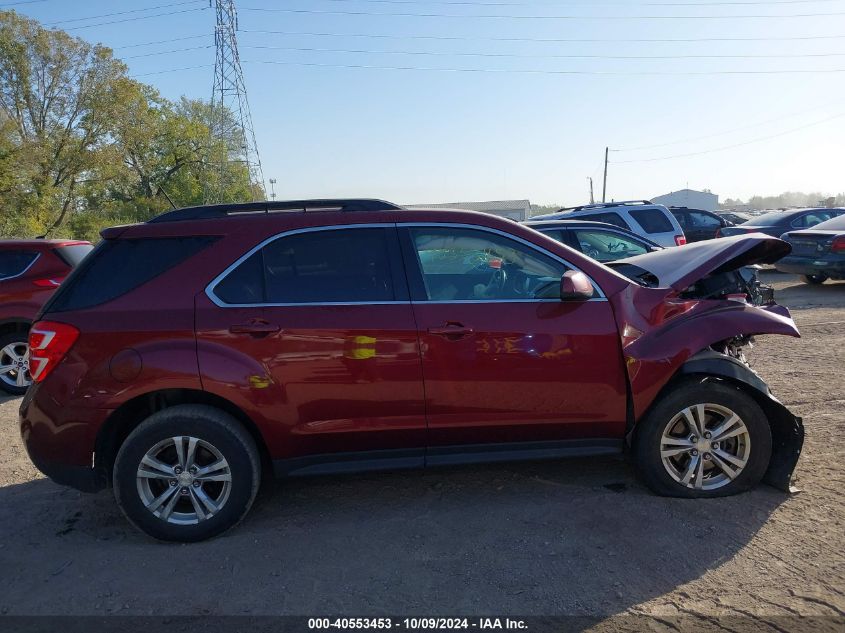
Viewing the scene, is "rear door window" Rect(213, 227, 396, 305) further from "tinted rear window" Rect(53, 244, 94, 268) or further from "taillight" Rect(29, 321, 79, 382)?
"tinted rear window" Rect(53, 244, 94, 268)

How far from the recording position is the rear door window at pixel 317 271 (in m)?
3.69

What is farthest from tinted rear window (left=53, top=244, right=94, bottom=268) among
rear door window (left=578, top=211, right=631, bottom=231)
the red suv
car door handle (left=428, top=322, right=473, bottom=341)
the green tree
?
the green tree

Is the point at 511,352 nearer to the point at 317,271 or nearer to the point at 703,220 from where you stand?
the point at 317,271

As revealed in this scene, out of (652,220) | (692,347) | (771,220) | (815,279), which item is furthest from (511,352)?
(771,220)

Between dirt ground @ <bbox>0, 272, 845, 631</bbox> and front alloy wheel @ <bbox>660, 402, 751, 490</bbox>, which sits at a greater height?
front alloy wheel @ <bbox>660, 402, 751, 490</bbox>

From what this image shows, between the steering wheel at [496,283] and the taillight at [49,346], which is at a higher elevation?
the steering wheel at [496,283]

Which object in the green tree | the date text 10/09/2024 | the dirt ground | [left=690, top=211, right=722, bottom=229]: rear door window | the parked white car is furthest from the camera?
the green tree

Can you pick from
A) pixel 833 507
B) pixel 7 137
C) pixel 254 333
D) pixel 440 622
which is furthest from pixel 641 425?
pixel 7 137

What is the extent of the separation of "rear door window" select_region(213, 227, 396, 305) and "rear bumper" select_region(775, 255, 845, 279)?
10305 mm

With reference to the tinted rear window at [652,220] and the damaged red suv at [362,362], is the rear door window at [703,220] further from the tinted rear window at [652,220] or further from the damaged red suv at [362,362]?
the damaged red suv at [362,362]

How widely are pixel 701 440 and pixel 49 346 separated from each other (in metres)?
3.90

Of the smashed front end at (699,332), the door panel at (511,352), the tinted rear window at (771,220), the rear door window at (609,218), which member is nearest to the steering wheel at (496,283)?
the door panel at (511,352)

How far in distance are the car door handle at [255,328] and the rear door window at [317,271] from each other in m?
0.15

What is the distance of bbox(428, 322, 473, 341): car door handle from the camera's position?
3.64 meters
